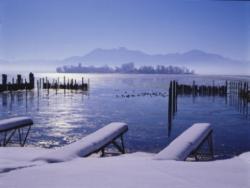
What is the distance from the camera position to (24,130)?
1900 centimetres

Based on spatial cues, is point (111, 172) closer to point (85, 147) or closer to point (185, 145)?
point (85, 147)

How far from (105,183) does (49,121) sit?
18653 millimetres

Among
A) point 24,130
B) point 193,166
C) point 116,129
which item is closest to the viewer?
point 193,166

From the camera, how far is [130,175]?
600cm

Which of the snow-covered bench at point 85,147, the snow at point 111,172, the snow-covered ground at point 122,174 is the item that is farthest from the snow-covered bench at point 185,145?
the snow-covered bench at point 85,147

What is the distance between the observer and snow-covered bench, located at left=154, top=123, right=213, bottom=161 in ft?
25.0

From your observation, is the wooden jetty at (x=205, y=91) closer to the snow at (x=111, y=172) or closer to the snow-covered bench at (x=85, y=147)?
the snow-covered bench at (x=85, y=147)

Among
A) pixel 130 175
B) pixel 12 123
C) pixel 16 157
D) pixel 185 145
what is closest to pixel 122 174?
pixel 130 175

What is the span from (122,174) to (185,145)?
2.94 meters

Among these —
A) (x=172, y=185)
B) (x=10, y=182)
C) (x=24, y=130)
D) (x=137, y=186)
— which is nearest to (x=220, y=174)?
(x=172, y=185)

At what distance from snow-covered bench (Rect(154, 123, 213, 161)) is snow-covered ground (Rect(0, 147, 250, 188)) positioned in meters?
0.55

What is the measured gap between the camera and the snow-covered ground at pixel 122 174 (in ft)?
18.1

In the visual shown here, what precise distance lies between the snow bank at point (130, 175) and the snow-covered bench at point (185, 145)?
0.56 meters

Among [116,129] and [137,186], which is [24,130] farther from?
[137,186]
